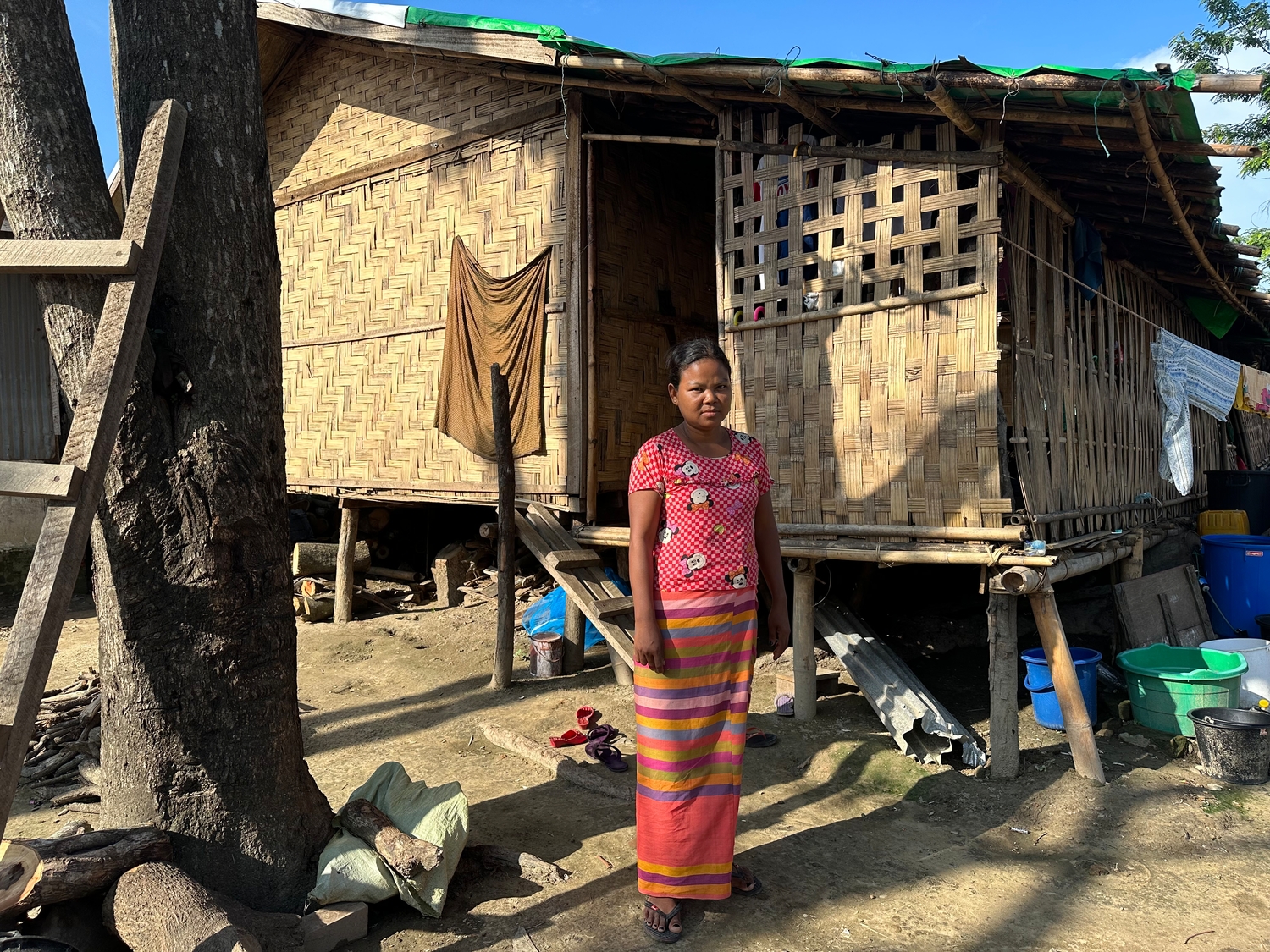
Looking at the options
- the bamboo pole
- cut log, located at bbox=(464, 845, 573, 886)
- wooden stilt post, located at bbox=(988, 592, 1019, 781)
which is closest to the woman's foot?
cut log, located at bbox=(464, 845, 573, 886)

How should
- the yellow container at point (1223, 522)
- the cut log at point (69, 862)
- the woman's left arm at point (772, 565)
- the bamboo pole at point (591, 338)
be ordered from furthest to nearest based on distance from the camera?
the yellow container at point (1223, 522)
the bamboo pole at point (591, 338)
the woman's left arm at point (772, 565)
the cut log at point (69, 862)

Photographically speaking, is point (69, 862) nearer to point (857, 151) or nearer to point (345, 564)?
point (857, 151)

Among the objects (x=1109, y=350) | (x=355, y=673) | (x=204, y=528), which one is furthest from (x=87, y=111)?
(x=1109, y=350)

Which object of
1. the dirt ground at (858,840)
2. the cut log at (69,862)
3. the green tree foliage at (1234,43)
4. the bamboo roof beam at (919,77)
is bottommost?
the dirt ground at (858,840)

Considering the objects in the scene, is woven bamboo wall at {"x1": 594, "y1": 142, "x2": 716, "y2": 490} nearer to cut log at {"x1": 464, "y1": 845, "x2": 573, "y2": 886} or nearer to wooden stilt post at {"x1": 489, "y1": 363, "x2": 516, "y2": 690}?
wooden stilt post at {"x1": 489, "y1": 363, "x2": 516, "y2": 690}

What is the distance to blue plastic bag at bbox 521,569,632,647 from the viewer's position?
6.89m

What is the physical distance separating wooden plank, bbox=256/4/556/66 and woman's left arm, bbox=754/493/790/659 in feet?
12.5

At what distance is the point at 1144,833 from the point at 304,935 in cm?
Answer: 354

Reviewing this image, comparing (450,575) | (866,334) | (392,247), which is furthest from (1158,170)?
(450,575)

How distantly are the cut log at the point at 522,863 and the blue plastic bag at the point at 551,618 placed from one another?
3224mm

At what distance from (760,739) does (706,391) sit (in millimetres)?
2838

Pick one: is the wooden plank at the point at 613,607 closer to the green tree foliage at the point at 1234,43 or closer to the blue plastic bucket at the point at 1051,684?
the blue plastic bucket at the point at 1051,684

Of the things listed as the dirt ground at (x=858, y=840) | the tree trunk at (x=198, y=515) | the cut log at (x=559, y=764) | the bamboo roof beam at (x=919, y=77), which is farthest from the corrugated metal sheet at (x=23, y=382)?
the tree trunk at (x=198, y=515)

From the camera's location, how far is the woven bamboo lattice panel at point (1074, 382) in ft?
16.1
